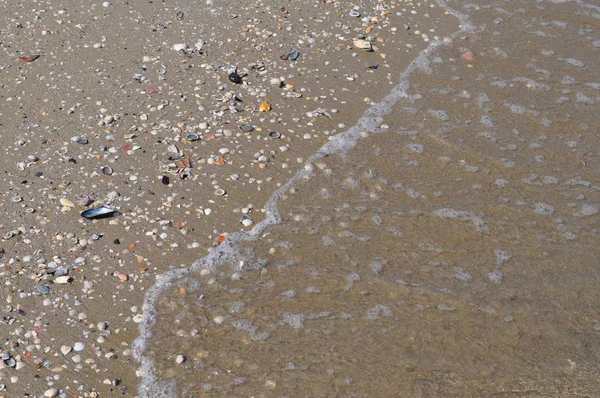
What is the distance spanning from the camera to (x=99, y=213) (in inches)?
173

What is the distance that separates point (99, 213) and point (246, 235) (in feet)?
3.24

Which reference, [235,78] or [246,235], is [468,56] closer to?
[235,78]

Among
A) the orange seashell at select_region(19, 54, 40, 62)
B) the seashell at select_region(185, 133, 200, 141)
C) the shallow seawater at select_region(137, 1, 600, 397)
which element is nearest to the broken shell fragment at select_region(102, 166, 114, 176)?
the seashell at select_region(185, 133, 200, 141)

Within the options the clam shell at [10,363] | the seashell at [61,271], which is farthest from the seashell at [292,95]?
the clam shell at [10,363]

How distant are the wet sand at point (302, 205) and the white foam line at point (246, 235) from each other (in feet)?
0.10

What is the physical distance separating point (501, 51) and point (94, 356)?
4646mm

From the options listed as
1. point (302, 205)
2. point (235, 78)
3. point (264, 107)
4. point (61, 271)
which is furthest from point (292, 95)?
point (61, 271)

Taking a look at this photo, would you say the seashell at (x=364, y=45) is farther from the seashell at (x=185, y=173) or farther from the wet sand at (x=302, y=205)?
the seashell at (x=185, y=173)

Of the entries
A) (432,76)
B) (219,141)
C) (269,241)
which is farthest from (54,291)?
(432,76)

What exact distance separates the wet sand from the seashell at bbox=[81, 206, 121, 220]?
0.20 ft

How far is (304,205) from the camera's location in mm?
4668

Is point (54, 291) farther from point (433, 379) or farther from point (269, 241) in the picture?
point (433, 379)

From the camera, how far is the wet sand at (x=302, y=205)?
12.1ft

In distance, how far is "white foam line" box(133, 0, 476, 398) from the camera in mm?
3586
